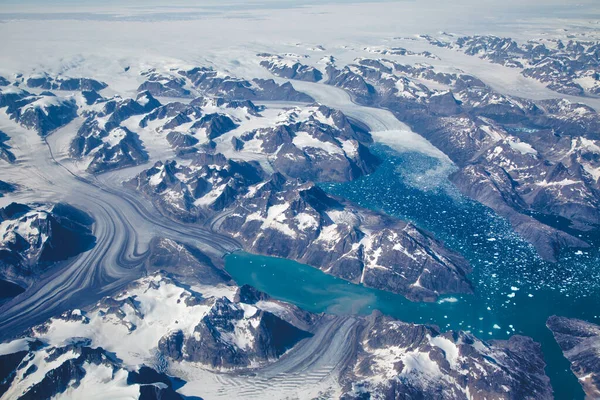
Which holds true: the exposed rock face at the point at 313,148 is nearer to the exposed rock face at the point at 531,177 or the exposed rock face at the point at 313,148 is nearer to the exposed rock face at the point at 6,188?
the exposed rock face at the point at 531,177

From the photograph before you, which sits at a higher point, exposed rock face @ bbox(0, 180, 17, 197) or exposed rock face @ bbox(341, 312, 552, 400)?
exposed rock face @ bbox(341, 312, 552, 400)

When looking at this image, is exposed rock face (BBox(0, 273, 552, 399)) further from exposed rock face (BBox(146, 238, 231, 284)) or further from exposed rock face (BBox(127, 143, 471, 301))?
exposed rock face (BBox(127, 143, 471, 301))

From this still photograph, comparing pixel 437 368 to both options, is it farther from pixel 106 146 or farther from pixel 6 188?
pixel 106 146

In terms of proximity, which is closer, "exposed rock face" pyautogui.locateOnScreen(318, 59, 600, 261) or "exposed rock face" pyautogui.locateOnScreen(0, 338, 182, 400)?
"exposed rock face" pyautogui.locateOnScreen(0, 338, 182, 400)

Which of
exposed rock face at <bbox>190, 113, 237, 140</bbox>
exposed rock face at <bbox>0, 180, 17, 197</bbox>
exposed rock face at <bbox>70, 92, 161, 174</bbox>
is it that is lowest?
exposed rock face at <bbox>0, 180, 17, 197</bbox>

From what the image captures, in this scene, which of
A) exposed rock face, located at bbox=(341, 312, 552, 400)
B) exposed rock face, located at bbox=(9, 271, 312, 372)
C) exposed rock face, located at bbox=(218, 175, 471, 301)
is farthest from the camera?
exposed rock face, located at bbox=(218, 175, 471, 301)

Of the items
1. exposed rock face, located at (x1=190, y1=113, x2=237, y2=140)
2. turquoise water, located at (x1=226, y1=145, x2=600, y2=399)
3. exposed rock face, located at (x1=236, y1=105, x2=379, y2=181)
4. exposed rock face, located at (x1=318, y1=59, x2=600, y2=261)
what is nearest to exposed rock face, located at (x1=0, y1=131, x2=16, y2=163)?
exposed rock face, located at (x1=190, y1=113, x2=237, y2=140)

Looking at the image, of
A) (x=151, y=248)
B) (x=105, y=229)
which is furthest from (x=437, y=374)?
(x=105, y=229)
